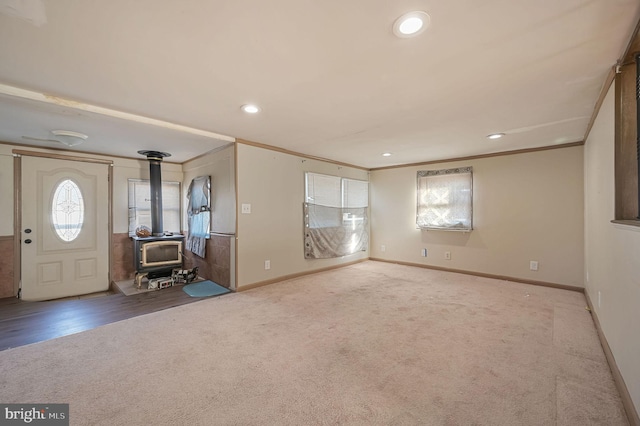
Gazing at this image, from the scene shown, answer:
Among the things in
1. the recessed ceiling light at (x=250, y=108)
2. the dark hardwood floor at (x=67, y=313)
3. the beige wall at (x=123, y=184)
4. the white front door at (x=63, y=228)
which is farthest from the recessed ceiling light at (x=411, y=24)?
the white front door at (x=63, y=228)

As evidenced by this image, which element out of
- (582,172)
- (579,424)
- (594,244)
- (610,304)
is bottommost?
(579,424)

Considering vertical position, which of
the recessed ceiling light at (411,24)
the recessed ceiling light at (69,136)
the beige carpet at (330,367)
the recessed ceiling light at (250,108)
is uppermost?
the recessed ceiling light at (250,108)

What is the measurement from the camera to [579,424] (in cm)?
141

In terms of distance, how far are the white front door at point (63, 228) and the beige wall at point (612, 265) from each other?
20.5ft

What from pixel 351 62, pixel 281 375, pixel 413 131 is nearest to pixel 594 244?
pixel 413 131

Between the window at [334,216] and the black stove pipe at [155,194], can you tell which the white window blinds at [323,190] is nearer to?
the window at [334,216]

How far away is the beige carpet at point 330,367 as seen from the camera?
149 cm

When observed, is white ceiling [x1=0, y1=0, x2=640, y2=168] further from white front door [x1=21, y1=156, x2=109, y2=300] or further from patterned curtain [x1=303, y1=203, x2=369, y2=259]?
patterned curtain [x1=303, y1=203, x2=369, y2=259]

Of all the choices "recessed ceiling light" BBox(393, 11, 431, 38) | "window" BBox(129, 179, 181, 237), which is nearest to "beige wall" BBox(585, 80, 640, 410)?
"recessed ceiling light" BBox(393, 11, 431, 38)

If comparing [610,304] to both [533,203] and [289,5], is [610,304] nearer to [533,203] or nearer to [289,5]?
[533,203]

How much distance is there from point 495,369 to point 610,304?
1.10m

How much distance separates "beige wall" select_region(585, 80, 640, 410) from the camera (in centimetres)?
147

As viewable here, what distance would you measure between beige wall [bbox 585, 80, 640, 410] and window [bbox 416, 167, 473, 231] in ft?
6.03

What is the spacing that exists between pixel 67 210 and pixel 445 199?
6543 mm
